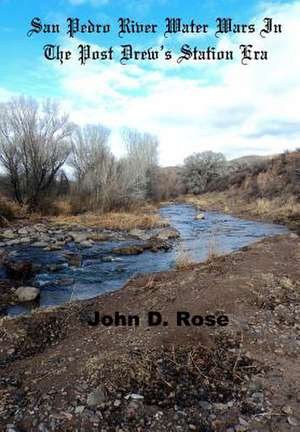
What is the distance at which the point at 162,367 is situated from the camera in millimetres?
4312

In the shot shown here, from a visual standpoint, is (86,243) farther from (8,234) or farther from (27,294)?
(27,294)

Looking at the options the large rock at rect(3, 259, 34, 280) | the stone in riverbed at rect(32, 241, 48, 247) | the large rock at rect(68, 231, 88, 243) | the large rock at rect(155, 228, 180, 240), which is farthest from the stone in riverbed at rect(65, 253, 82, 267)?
the large rock at rect(155, 228, 180, 240)

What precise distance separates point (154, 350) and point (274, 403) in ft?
4.75

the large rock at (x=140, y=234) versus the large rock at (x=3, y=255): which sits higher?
the large rock at (x=3, y=255)

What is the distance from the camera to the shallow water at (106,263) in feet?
30.2

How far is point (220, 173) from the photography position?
54.6 meters

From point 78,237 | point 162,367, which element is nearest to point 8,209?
point 78,237

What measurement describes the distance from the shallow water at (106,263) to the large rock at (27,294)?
188 mm

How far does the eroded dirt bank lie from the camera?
3576 mm

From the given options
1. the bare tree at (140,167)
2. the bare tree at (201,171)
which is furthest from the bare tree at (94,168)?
the bare tree at (201,171)

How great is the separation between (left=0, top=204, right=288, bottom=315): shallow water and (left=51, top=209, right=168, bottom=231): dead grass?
2.78 m

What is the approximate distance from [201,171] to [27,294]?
48.3 m

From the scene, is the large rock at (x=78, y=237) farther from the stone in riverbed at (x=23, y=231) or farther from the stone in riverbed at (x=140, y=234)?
the stone in riverbed at (x=140, y=234)

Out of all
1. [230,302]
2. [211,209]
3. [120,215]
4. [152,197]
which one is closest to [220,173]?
[152,197]
